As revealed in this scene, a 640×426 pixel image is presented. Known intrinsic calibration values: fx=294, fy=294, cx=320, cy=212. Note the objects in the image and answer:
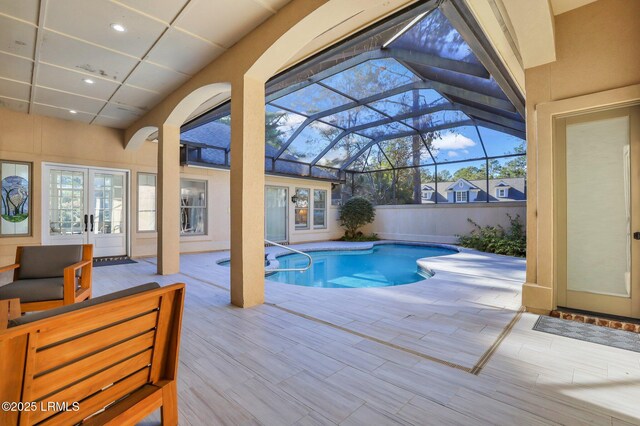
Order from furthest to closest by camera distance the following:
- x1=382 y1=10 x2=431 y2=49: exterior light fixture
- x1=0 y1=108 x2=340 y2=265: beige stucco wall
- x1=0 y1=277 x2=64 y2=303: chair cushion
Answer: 1. x1=0 y1=108 x2=340 y2=265: beige stucco wall
2. x1=382 y1=10 x2=431 y2=49: exterior light fixture
3. x1=0 y1=277 x2=64 y2=303: chair cushion

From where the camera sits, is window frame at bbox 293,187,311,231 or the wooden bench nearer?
the wooden bench

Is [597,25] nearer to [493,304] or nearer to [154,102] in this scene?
[493,304]

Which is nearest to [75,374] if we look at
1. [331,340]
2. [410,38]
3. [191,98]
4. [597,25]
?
[331,340]

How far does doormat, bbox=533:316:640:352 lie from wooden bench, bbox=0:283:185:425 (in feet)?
10.4

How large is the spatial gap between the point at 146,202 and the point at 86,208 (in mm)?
1212

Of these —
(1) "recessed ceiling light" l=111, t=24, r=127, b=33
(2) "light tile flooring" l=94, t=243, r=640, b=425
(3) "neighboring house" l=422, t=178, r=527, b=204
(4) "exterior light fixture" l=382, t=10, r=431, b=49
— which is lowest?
(2) "light tile flooring" l=94, t=243, r=640, b=425

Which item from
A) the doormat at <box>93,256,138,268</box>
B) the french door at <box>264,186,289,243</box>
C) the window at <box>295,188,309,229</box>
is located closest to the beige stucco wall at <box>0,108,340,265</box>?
the doormat at <box>93,256,138,268</box>

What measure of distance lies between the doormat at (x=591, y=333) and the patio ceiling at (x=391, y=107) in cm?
328

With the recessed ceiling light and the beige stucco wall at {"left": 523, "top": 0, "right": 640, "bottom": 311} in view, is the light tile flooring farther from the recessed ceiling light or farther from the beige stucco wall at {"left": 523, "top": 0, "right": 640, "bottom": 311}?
the recessed ceiling light

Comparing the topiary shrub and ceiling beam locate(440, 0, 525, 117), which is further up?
ceiling beam locate(440, 0, 525, 117)

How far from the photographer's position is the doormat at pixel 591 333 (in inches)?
98.0

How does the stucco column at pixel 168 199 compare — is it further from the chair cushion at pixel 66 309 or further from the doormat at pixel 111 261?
the chair cushion at pixel 66 309

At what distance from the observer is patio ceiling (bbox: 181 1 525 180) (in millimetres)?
4512

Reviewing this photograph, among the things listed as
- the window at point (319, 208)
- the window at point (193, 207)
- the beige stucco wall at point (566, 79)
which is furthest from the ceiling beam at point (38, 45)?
the window at point (319, 208)
